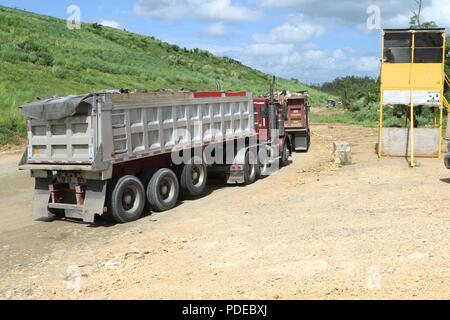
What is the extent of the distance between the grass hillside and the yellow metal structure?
1432 cm

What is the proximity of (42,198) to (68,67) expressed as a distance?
27.2 metres

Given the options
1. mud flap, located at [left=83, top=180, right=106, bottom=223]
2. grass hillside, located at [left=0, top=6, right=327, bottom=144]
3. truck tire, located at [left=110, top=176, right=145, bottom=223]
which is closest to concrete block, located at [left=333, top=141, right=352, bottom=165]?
truck tire, located at [left=110, top=176, right=145, bottom=223]

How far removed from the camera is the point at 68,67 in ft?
118

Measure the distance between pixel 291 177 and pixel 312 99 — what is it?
5643 cm

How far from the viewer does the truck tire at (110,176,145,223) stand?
9922mm

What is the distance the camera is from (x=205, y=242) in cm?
827

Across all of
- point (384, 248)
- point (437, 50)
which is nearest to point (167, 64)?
point (437, 50)

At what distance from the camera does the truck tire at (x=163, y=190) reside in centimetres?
1092

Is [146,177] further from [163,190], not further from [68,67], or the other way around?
[68,67]

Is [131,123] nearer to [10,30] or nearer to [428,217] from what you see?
[428,217]

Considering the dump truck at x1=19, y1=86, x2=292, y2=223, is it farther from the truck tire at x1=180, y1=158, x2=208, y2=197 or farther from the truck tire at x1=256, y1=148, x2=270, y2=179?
the truck tire at x1=256, y1=148, x2=270, y2=179

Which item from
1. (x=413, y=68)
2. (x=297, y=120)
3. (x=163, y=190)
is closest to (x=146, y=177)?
(x=163, y=190)

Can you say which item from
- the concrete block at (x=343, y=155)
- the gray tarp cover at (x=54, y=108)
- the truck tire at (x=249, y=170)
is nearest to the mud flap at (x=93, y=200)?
the gray tarp cover at (x=54, y=108)

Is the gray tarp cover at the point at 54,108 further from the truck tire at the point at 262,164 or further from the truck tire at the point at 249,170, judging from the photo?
the truck tire at the point at 262,164
